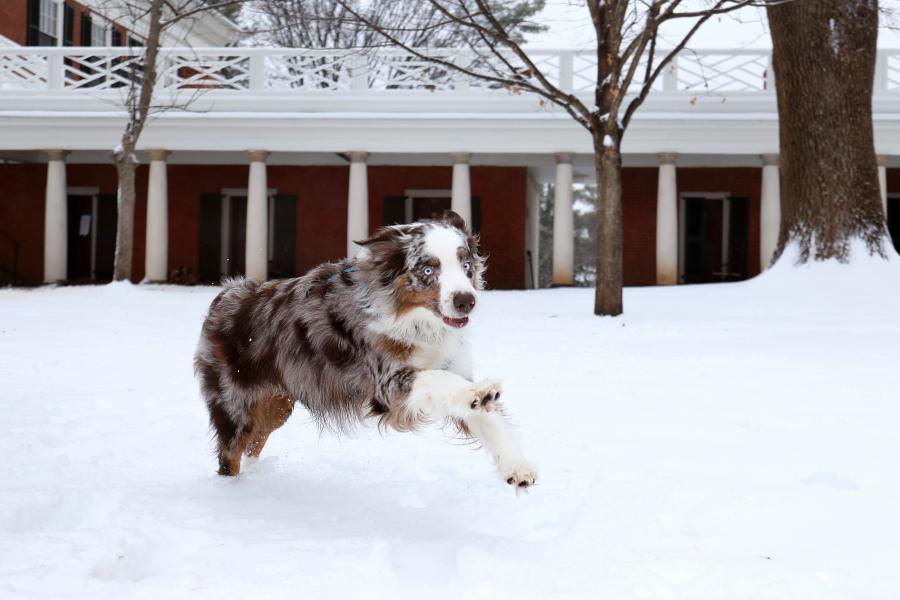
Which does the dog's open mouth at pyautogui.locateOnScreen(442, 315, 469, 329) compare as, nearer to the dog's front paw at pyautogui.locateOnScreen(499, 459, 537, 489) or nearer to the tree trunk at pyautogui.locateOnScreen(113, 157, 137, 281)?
the dog's front paw at pyautogui.locateOnScreen(499, 459, 537, 489)

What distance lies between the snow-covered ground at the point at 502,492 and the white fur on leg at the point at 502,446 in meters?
0.29

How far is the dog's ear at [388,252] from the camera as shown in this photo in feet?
13.6

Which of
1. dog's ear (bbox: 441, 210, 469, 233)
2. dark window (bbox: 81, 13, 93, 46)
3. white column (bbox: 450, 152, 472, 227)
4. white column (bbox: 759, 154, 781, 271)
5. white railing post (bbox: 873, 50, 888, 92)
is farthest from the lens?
dark window (bbox: 81, 13, 93, 46)

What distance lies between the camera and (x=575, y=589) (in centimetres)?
336

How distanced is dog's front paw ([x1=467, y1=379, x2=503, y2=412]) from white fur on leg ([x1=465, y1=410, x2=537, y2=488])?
0.12 meters

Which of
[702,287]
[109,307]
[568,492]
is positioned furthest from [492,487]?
[702,287]

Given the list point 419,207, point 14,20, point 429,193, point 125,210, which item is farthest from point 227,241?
point 14,20

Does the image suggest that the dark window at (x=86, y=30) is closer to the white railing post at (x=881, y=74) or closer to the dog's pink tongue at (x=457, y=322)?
the white railing post at (x=881, y=74)

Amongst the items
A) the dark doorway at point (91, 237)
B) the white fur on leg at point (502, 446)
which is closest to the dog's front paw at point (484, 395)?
the white fur on leg at point (502, 446)

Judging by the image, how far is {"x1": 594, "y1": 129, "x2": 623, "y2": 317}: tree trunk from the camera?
1368 cm

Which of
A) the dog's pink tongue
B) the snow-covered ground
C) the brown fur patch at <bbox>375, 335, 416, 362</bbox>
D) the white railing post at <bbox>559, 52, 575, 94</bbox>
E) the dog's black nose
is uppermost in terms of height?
the white railing post at <bbox>559, 52, 575, 94</bbox>

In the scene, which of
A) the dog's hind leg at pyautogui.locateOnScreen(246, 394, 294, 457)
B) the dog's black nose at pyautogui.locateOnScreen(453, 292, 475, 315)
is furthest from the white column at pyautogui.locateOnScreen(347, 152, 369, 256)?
the dog's black nose at pyautogui.locateOnScreen(453, 292, 475, 315)

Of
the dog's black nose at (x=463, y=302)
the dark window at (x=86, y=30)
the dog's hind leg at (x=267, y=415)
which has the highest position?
the dark window at (x=86, y=30)

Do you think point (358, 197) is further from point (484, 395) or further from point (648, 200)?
point (484, 395)
